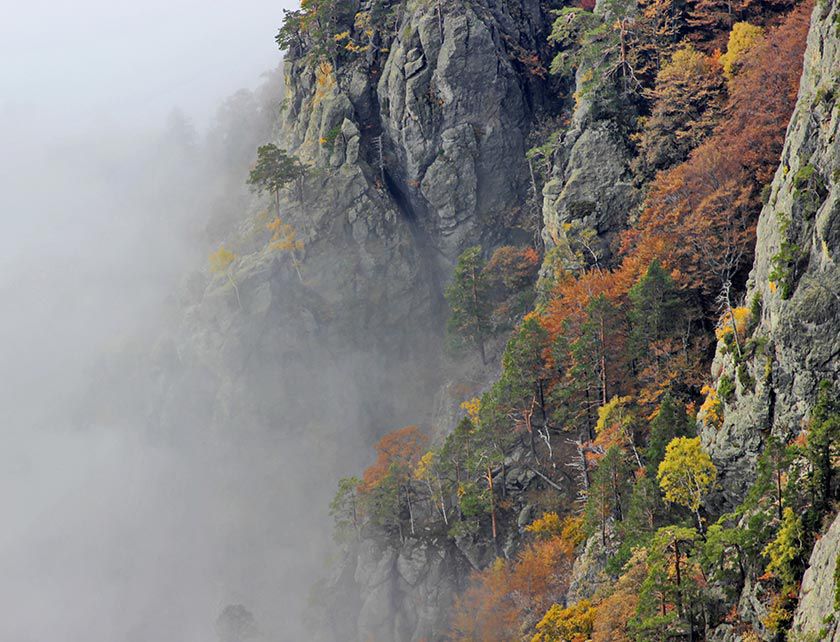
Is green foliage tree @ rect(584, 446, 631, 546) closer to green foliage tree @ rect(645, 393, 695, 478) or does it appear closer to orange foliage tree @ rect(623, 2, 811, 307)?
green foliage tree @ rect(645, 393, 695, 478)

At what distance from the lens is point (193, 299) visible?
8881 cm

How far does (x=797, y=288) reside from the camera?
102 feet

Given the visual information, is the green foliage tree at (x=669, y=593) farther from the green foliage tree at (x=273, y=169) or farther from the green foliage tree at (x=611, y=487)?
the green foliage tree at (x=273, y=169)

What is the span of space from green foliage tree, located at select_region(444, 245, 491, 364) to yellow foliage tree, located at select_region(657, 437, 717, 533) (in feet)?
120

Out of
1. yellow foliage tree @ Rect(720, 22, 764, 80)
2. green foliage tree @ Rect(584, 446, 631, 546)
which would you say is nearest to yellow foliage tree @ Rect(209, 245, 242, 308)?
yellow foliage tree @ Rect(720, 22, 764, 80)

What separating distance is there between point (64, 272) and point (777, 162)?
341 ft

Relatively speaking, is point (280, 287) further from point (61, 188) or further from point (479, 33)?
point (61, 188)

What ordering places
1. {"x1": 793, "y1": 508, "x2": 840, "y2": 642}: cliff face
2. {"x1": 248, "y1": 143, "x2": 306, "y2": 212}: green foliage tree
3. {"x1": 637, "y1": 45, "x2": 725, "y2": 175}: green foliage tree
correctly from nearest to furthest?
1. {"x1": 793, "y1": 508, "x2": 840, "y2": 642}: cliff face
2. {"x1": 637, "y1": 45, "x2": 725, "y2": 175}: green foliage tree
3. {"x1": 248, "y1": 143, "x2": 306, "y2": 212}: green foliage tree

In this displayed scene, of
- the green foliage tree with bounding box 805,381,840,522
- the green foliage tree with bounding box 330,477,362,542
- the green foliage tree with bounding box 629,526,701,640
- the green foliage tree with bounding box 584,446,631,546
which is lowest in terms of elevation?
the green foliage tree with bounding box 330,477,362,542

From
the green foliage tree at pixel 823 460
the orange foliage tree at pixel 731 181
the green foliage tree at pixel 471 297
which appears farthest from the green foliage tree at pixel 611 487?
the green foliage tree at pixel 471 297

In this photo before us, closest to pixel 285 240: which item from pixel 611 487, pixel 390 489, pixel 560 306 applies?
pixel 390 489

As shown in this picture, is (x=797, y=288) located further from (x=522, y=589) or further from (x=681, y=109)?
(x=681, y=109)

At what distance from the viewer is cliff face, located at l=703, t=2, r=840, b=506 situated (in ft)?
97.9

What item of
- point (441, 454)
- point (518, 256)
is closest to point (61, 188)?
point (518, 256)
